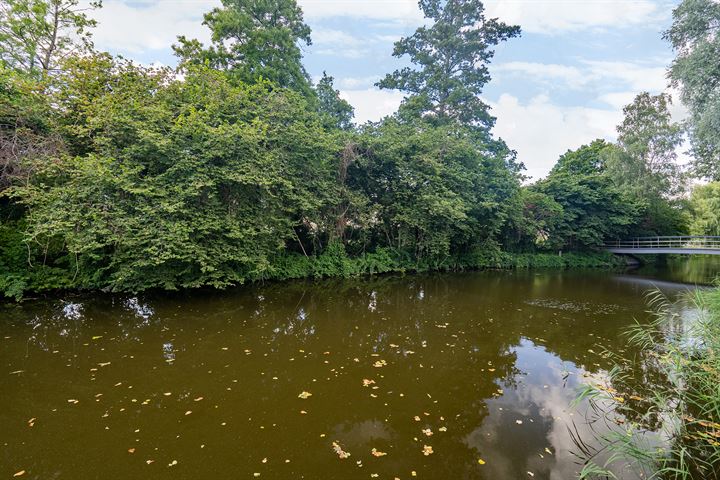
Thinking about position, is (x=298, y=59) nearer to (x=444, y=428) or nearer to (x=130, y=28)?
(x=130, y=28)

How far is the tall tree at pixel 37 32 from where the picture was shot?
474 inches

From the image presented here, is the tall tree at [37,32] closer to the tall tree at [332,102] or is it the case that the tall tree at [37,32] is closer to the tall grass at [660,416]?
the tall tree at [332,102]

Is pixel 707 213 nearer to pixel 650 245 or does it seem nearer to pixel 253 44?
pixel 650 245

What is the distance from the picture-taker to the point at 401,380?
16.0ft

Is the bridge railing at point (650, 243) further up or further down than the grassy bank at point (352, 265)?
further up

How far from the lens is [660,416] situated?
4.04 metres

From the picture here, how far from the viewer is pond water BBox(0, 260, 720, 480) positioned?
10.3 ft

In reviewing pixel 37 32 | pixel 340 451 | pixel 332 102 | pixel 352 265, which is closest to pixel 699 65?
pixel 352 265

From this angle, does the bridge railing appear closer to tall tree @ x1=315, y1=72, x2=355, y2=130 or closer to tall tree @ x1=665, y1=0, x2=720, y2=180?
tall tree @ x1=665, y1=0, x2=720, y2=180

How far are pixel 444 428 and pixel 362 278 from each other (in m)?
10.9

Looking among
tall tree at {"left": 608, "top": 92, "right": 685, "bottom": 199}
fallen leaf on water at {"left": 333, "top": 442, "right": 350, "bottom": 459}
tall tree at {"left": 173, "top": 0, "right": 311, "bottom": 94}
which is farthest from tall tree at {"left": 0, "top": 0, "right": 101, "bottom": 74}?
tall tree at {"left": 608, "top": 92, "right": 685, "bottom": 199}

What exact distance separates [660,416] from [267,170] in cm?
1001

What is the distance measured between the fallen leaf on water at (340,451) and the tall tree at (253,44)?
53.1 ft

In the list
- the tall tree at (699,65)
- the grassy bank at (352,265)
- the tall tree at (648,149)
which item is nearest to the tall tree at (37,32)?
the grassy bank at (352,265)
